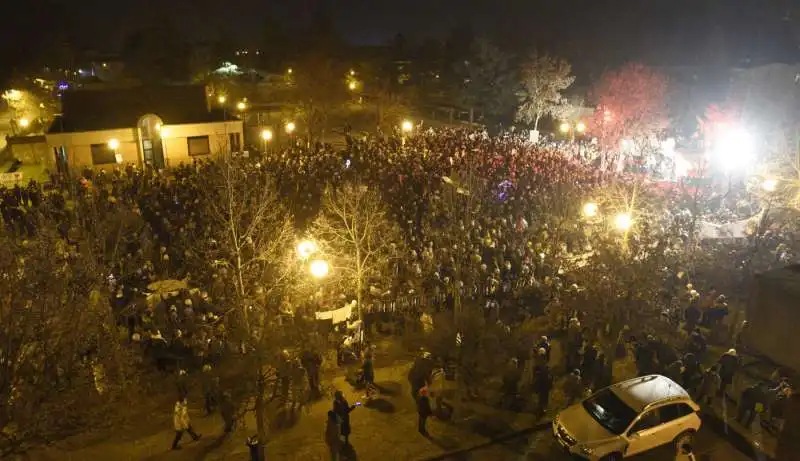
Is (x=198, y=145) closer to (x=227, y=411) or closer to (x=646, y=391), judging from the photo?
(x=227, y=411)

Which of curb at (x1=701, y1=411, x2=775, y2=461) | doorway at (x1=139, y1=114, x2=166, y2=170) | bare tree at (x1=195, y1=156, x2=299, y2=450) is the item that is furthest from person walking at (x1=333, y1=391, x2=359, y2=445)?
doorway at (x1=139, y1=114, x2=166, y2=170)

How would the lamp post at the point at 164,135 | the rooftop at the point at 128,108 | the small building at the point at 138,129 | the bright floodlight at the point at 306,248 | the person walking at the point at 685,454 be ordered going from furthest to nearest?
the lamp post at the point at 164,135 < the rooftop at the point at 128,108 < the small building at the point at 138,129 < the bright floodlight at the point at 306,248 < the person walking at the point at 685,454

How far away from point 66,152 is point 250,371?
2115 centimetres

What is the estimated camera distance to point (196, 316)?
39.6 feet

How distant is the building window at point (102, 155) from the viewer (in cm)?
2700

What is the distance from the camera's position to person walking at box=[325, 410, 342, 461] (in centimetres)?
891

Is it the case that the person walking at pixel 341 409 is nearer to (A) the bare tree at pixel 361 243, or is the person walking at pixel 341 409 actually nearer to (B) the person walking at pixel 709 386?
(A) the bare tree at pixel 361 243

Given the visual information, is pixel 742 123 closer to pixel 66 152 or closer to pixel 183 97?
pixel 183 97

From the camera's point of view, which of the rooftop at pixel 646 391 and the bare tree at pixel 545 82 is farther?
the bare tree at pixel 545 82

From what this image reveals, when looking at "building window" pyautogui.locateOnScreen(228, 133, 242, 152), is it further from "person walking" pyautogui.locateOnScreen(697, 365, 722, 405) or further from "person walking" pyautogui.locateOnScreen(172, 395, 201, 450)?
"person walking" pyautogui.locateOnScreen(697, 365, 722, 405)

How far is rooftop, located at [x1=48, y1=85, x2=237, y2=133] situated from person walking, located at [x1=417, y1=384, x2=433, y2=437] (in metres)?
22.9

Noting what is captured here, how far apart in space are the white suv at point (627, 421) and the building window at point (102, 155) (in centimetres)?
2515

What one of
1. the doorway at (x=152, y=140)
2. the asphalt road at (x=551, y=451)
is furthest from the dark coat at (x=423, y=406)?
the doorway at (x=152, y=140)

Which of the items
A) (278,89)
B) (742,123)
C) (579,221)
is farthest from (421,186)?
(278,89)
